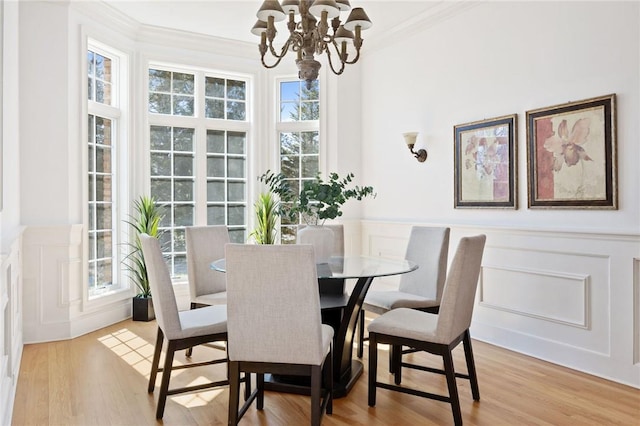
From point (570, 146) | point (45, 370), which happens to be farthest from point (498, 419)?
point (45, 370)

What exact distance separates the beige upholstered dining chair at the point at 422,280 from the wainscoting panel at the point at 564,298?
68 centimetres

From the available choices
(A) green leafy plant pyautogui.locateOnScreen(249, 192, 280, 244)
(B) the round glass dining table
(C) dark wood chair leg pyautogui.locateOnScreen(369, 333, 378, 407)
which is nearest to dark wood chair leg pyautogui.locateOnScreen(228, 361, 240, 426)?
(B) the round glass dining table

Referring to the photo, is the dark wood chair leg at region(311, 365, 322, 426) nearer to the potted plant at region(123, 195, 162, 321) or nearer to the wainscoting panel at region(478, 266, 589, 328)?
the wainscoting panel at region(478, 266, 589, 328)

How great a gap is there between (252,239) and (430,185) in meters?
2.18

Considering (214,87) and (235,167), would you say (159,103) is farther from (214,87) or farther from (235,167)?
(235,167)

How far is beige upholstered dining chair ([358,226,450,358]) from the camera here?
3189mm

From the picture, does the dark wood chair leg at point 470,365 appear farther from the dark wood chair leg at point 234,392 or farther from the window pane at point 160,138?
the window pane at point 160,138

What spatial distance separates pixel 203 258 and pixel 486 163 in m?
2.50

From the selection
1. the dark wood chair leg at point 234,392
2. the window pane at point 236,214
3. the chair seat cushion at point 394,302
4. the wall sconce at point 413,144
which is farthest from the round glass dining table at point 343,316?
the window pane at point 236,214

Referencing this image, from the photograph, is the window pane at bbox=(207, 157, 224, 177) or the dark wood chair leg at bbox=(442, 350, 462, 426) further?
the window pane at bbox=(207, 157, 224, 177)

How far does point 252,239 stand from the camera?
5.39 m

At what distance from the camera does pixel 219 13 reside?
4.39m

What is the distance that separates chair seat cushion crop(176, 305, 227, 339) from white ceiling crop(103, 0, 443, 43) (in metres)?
2.90

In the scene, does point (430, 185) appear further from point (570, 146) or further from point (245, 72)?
point (245, 72)
